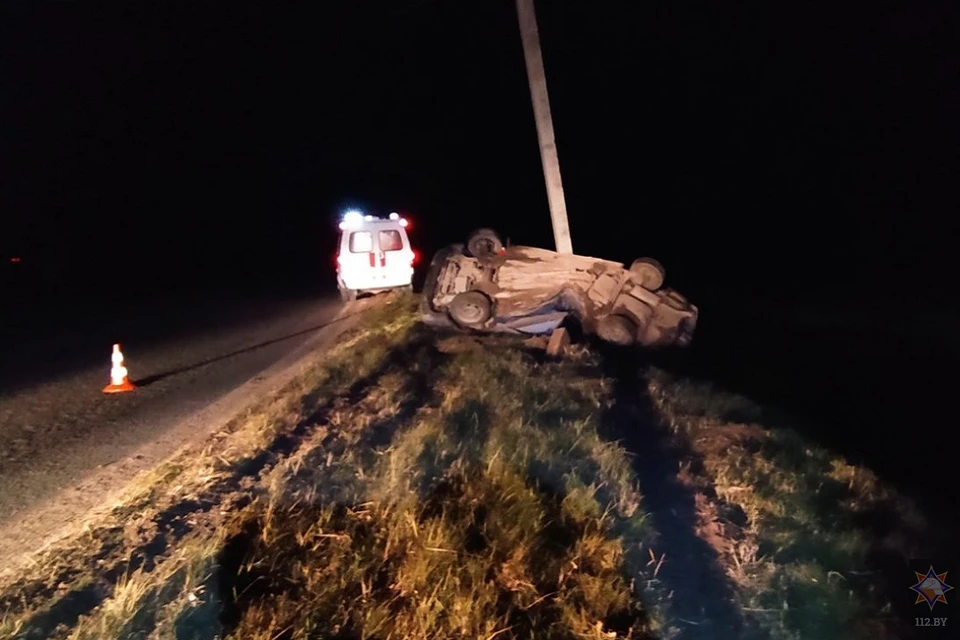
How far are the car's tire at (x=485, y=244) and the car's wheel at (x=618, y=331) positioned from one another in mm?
2105

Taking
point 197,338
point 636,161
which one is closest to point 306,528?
point 197,338

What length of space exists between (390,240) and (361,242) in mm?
562

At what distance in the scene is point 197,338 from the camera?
12.9 m

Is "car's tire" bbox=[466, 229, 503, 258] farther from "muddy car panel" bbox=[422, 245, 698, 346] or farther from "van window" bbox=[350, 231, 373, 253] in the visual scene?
"van window" bbox=[350, 231, 373, 253]

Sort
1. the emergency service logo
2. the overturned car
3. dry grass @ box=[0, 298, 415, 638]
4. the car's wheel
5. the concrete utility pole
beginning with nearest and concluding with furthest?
dry grass @ box=[0, 298, 415, 638], the emergency service logo, the car's wheel, the overturned car, the concrete utility pole

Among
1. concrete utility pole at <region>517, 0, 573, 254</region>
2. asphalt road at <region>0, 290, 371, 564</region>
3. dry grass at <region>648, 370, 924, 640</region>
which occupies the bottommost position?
dry grass at <region>648, 370, 924, 640</region>

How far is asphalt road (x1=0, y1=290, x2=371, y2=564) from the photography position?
6.41 meters

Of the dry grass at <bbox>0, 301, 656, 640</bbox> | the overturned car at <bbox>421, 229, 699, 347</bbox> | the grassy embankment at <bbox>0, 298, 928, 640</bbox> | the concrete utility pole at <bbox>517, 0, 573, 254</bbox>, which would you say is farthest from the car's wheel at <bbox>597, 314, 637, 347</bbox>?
the dry grass at <bbox>0, 301, 656, 640</bbox>

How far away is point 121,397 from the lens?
29.5ft

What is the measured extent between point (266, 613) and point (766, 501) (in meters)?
4.09
